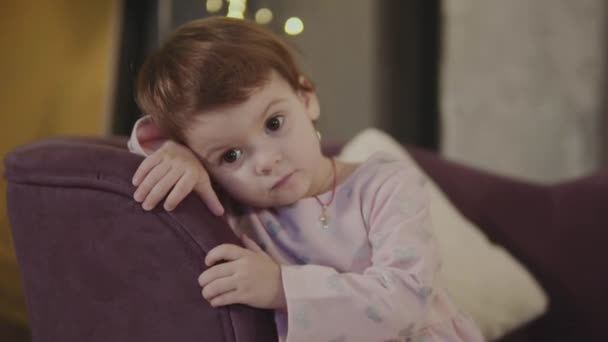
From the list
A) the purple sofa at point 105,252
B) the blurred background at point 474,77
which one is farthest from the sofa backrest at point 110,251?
the blurred background at point 474,77

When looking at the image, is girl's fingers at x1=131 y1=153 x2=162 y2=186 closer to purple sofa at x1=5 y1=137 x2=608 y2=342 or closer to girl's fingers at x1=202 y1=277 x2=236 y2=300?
purple sofa at x1=5 y1=137 x2=608 y2=342

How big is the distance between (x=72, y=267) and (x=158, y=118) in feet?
0.72

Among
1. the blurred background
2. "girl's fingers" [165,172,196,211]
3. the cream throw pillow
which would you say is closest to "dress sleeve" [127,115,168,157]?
"girl's fingers" [165,172,196,211]

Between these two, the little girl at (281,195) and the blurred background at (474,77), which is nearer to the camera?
the little girl at (281,195)

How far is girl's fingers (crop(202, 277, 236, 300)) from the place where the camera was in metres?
0.81

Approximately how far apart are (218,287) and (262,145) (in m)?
0.20

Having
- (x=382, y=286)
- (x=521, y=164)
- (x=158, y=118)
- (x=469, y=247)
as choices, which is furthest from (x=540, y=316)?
(x=158, y=118)

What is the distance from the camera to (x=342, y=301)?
0.83 m

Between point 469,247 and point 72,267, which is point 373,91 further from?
point 72,267

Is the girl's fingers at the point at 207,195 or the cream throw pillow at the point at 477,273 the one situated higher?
the girl's fingers at the point at 207,195

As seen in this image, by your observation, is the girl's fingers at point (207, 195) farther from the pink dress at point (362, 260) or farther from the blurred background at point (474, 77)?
the blurred background at point (474, 77)

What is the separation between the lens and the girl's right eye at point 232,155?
0.91 meters

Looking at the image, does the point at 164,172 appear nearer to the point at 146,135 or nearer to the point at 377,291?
the point at 146,135

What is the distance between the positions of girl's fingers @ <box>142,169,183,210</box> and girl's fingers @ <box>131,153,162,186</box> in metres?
0.02
